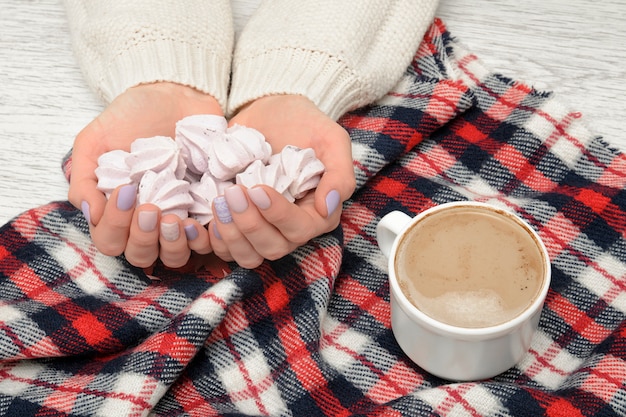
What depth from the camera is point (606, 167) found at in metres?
1.01

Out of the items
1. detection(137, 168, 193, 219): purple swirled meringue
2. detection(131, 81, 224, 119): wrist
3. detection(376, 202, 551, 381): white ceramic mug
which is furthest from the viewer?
detection(131, 81, 224, 119): wrist

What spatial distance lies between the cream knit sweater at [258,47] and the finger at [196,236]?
26 centimetres

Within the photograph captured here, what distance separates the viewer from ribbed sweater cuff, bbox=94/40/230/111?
3.43 feet

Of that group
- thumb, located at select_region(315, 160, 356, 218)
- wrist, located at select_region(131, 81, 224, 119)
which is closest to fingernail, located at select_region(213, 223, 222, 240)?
thumb, located at select_region(315, 160, 356, 218)

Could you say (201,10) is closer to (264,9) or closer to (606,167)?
(264,9)

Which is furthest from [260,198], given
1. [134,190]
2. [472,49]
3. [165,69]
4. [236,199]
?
[472,49]

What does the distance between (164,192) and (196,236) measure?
0.06 m

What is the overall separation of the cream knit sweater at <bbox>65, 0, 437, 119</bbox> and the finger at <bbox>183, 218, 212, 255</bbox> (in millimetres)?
263

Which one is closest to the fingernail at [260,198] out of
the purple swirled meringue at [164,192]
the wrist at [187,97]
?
the purple swirled meringue at [164,192]

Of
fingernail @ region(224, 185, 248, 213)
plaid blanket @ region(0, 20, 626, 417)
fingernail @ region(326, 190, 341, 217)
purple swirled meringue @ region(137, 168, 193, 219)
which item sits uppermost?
fingernail @ region(224, 185, 248, 213)

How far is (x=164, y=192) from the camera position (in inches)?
32.9

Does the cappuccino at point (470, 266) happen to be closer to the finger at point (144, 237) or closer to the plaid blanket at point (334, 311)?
the plaid blanket at point (334, 311)

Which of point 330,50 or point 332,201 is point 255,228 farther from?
point 330,50

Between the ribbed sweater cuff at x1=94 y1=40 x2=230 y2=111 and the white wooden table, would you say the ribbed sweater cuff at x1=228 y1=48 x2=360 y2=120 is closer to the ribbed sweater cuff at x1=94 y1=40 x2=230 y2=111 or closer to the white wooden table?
the ribbed sweater cuff at x1=94 y1=40 x2=230 y2=111
